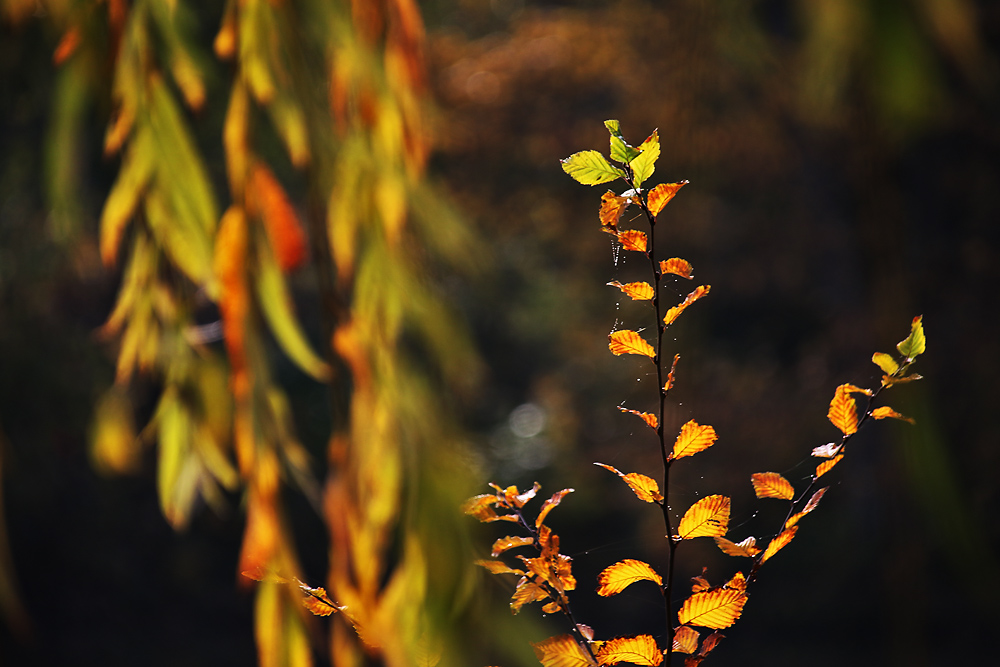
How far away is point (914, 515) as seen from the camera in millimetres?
A: 2600

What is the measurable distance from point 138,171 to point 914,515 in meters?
2.61

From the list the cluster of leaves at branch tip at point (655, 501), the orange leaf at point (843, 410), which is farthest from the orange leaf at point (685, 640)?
the orange leaf at point (843, 410)

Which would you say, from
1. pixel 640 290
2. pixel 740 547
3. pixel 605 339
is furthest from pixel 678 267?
pixel 605 339

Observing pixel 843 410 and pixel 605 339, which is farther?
pixel 605 339

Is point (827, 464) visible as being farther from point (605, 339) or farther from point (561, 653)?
point (605, 339)

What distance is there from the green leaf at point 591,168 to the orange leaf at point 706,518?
150mm

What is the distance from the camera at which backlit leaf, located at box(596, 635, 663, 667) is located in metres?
0.37

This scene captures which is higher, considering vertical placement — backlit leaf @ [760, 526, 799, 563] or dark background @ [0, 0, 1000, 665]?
backlit leaf @ [760, 526, 799, 563]

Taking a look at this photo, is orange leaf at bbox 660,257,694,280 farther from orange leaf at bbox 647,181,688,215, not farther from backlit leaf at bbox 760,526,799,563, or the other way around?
backlit leaf at bbox 760,526,799,563

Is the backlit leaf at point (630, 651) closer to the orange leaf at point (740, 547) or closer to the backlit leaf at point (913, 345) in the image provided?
the orange leaf at point (740, 547)

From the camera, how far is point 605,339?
11.5 feet

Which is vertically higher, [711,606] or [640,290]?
[640,290]

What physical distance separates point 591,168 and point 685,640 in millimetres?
218

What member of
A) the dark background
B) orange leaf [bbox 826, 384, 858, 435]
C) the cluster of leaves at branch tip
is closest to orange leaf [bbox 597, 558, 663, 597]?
the cluster of leaves at branch tip
